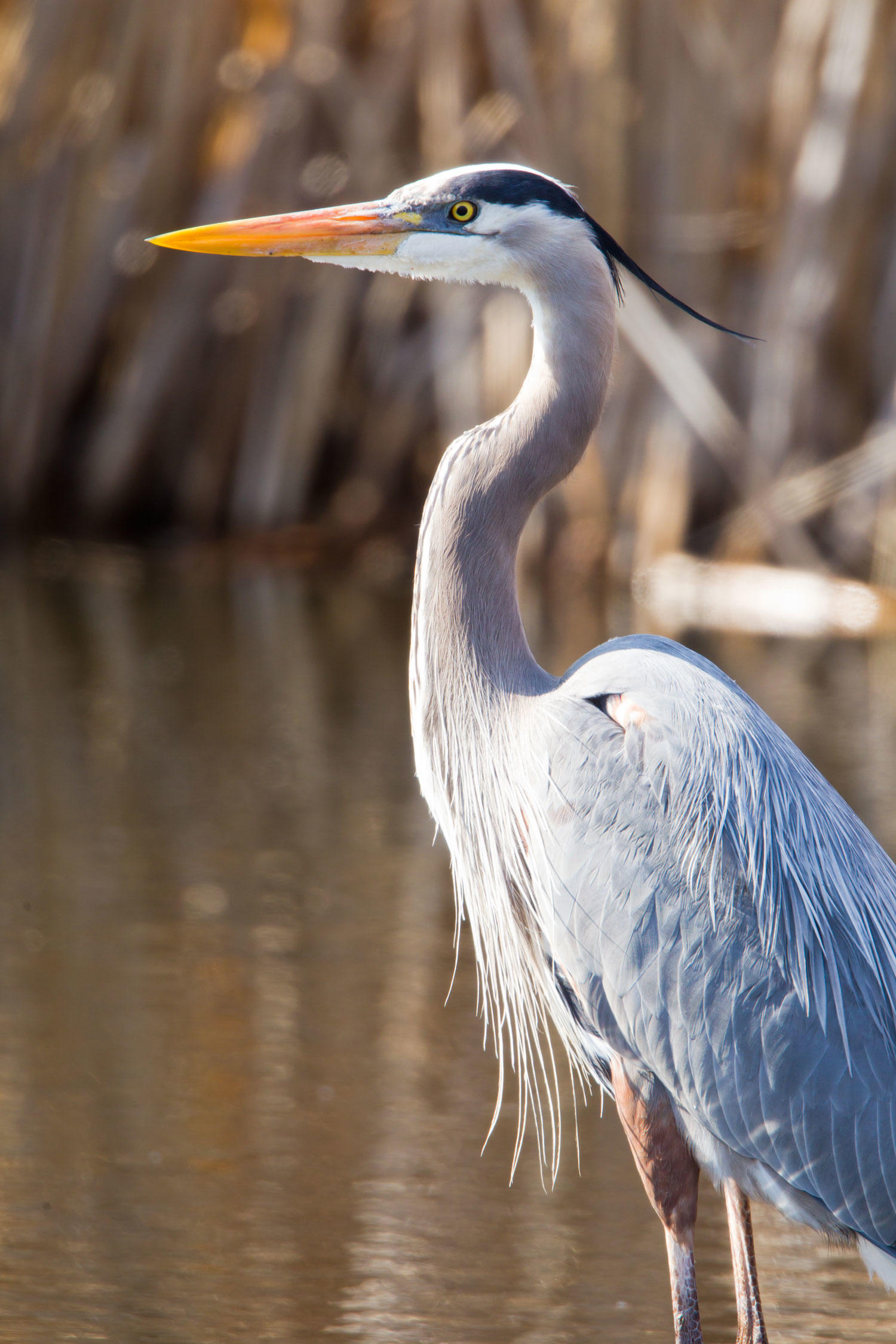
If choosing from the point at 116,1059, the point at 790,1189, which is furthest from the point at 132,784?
the point at 790,1189

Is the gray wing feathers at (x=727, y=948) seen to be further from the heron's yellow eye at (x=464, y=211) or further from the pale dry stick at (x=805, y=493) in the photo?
the pale dry stick at (x=805, y=493)

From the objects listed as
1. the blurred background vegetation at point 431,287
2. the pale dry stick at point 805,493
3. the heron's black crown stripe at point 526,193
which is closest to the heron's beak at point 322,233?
the heron's black crown stripe at point 526,193

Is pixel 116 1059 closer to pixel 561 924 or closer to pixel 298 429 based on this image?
pixel 561 924

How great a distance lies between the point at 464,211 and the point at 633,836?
1298 millimetres

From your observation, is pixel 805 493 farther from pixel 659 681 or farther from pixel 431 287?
pixel 659 681

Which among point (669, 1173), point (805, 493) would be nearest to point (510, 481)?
point (669, 1173)

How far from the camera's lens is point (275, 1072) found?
4176 millimetres

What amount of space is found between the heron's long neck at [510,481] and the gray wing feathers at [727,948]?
0.97 ft

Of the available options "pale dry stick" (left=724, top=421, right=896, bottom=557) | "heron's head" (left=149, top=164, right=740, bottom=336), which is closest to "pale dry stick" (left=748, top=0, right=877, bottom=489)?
"pale dry stick" (left=724, top=421, right=896, bottom=557)

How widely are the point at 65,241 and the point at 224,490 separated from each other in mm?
2011

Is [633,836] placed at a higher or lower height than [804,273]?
lower

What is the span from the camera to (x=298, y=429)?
37.6ft

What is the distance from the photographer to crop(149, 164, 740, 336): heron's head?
337cm

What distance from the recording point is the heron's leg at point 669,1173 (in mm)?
2945
